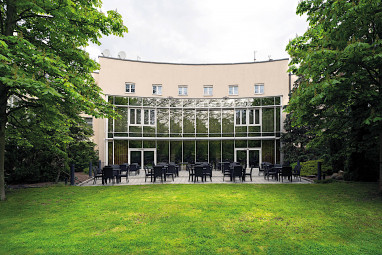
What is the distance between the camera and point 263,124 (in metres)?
21.0

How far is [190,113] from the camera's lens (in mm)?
21750

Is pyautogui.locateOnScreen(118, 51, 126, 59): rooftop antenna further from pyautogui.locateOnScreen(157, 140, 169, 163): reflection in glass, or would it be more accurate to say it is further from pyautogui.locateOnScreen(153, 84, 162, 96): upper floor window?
pyautogui.locateOnScreen(157, 140, 169, 163): reflection in glass

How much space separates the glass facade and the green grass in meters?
12.0

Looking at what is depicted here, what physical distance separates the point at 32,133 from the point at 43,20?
179 inches

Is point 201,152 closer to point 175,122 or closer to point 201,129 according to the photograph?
point 201,129

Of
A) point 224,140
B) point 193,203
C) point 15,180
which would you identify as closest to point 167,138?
point 224,140

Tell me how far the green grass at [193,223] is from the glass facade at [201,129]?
1198cm

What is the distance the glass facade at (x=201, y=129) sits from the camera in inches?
815

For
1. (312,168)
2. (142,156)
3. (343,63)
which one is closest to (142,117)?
(142,156)

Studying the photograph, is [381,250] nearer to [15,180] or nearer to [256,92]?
[15,180]

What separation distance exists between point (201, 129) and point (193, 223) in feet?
53.6

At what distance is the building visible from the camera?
2066cm

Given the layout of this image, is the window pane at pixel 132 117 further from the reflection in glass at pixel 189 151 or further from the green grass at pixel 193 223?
the green grass at pixel 193 223

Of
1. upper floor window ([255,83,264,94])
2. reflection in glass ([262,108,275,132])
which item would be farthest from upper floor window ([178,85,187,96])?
reflection in glass ([262,108,275,132])
